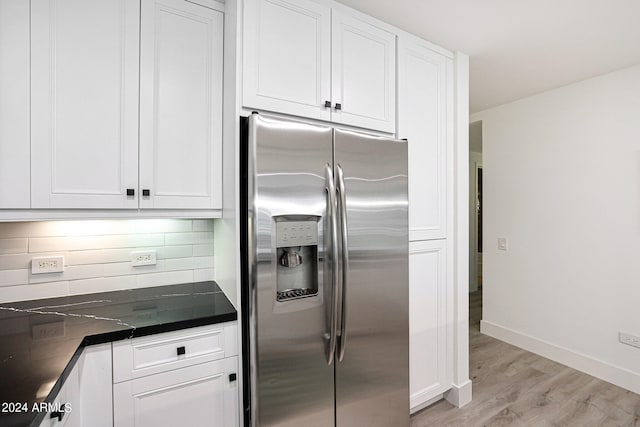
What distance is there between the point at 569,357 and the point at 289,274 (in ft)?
9.59

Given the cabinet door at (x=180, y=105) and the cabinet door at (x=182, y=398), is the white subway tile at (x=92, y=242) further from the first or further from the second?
the cabinet door at (x=182, y=398)

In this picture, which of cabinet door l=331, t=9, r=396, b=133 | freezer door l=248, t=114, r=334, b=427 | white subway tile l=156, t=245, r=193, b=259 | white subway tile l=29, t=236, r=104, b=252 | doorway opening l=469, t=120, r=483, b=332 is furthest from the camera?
doorway opening l=469, t=120, r=483, b=332

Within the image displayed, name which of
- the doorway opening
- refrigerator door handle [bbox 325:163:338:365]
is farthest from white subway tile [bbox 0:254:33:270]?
the doorway opening

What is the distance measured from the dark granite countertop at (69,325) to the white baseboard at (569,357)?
10.0 feet

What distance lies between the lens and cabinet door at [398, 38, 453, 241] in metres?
1.93

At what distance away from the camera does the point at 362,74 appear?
1.73m

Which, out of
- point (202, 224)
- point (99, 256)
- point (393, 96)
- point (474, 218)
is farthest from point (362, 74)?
point (474, 218)

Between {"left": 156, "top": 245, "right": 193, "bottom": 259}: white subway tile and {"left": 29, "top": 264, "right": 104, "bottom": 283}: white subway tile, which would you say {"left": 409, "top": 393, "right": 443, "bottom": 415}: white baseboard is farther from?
{"left": 29, "top": 264, "right": 104, "bottom": 283}: white subway tile

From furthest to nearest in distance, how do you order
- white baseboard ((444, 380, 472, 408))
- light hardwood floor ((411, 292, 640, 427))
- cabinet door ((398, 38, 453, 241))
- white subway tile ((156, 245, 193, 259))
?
1. white baseboard ((444, 380, 472, 408))
2. light hardwood floor ((411, 292, 640, 427))
3. cabinet door ((398, 38, 453, 241))
4. white subway tile ((156, 245, 193, 259))

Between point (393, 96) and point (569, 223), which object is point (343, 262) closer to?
point (393, 96)

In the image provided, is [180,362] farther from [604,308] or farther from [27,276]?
[604,308]

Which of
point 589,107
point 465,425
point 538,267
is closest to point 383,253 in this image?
→ point 465,425

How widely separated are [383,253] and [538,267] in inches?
89.3

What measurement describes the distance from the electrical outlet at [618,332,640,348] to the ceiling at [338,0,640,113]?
6.92ft
